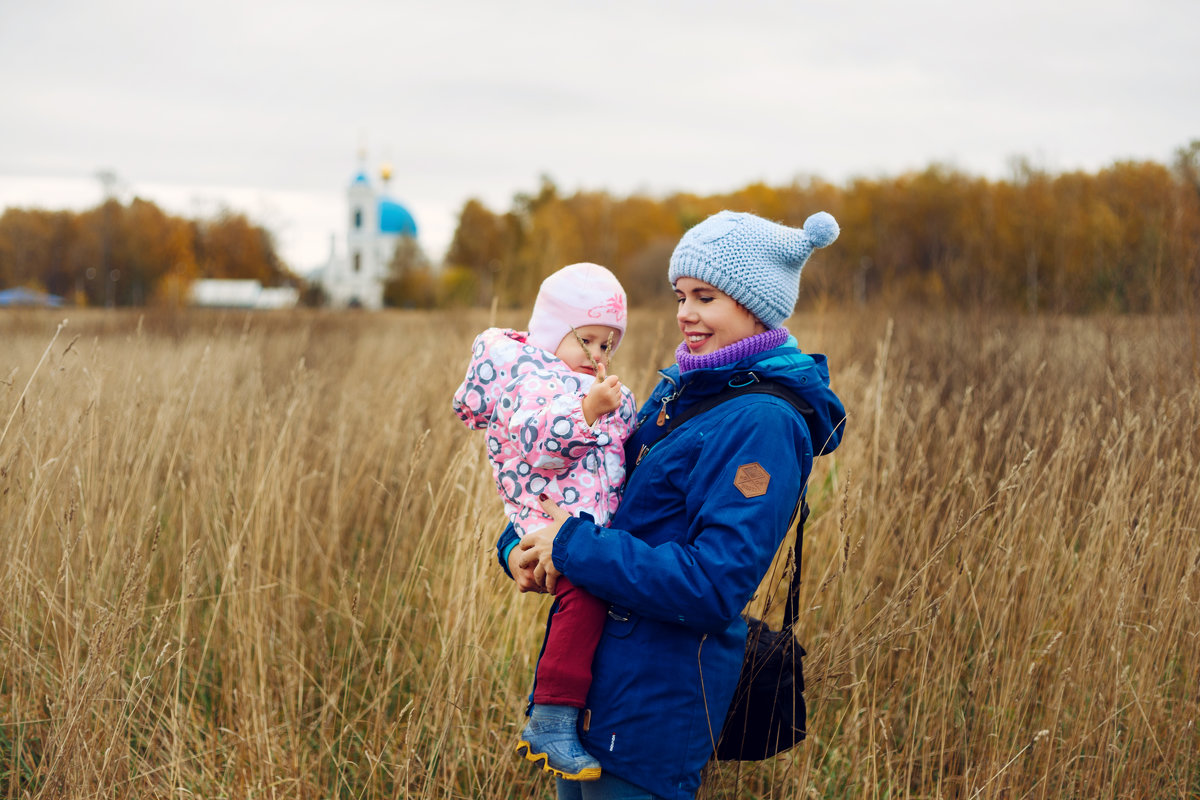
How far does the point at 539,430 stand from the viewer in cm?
140

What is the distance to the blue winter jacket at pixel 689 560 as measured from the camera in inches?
50.3

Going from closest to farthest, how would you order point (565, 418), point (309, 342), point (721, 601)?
point (721, 601)
point (565, 418)
point (309, 342)

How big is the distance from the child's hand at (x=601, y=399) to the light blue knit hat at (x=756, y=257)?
Answer: 279mm

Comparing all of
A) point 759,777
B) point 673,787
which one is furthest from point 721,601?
point 759,777

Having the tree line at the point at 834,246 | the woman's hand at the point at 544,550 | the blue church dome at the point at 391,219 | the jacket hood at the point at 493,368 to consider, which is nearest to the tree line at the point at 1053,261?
the tree line at the point at 834,246

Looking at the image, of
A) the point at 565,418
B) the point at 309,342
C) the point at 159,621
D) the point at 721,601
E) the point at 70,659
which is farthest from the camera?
the point at 309,342

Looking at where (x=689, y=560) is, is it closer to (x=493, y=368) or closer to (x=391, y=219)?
(x=493, y=368)

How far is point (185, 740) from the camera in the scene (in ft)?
7.75

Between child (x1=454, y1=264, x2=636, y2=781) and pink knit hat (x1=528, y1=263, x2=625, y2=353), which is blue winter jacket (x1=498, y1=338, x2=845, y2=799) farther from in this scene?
pink knit hat (x1=528, y1=263, x2=625, y2=353)

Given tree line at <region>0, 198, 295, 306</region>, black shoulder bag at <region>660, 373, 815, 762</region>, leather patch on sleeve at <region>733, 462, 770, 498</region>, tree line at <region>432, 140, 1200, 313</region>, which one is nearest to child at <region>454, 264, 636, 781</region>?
leather patch on sleeve at <region>733, 462, 770, 498</region>

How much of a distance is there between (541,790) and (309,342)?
7.07 metres

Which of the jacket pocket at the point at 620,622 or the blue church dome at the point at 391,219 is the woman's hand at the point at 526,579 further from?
the blue church dome at the point at 391,219

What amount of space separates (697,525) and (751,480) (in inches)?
5.0

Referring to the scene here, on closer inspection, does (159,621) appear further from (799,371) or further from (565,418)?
(799,371)
